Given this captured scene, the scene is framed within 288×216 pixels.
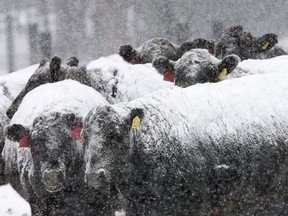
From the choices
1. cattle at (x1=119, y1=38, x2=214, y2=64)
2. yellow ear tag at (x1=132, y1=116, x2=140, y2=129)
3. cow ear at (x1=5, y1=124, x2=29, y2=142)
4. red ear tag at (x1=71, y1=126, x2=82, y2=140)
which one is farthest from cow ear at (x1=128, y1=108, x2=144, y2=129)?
cattle at (x1=119, y1=38, x2=214, y2=64)

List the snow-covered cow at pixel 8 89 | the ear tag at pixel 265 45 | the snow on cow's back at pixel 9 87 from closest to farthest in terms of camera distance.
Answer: the snow-covered cow at pixel 8 89 < the snow on cow's back at pixel 9 87 < the ear tag at pixel 265 45

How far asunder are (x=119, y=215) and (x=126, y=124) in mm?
2993

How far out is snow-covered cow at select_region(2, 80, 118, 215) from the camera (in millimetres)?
5871

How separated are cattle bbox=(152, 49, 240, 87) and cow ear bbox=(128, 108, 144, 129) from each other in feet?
6.90

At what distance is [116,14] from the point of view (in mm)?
16609

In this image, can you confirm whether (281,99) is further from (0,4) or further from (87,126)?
(0,4)

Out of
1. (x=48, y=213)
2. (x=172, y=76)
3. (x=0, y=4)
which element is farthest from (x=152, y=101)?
(x=0, y=4)

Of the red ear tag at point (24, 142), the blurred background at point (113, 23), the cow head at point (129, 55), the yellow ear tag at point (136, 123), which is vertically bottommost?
the blurred background at point (113, 23)

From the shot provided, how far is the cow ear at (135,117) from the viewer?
536 cm

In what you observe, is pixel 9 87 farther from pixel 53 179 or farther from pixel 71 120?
pixel 53 179

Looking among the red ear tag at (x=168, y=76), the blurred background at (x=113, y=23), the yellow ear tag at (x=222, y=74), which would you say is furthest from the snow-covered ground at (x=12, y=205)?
the blurred background at (x=113, y=23)

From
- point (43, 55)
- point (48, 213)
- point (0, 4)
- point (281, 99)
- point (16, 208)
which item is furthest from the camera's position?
point (0, 4)

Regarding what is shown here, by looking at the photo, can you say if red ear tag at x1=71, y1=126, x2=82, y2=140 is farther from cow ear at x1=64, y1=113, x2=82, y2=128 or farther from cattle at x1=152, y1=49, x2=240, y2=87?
cattle at x1=152, y1=49, x2=240, y2=87

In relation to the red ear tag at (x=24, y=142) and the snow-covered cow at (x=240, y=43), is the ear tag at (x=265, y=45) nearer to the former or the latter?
the snow-covered cow at (x=240, y=43)
